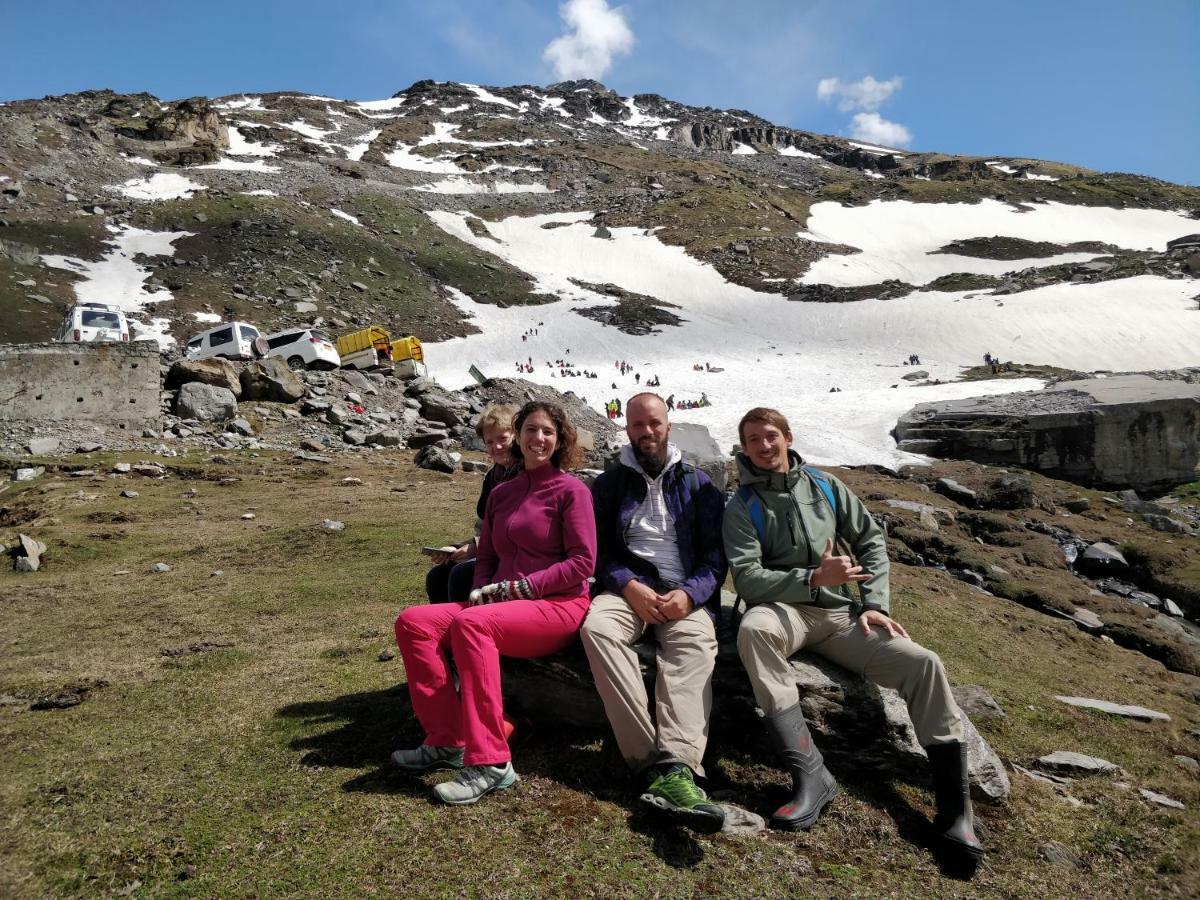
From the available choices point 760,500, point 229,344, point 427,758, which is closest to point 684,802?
point 427,758

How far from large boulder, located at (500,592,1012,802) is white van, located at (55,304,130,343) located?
26.0 metres

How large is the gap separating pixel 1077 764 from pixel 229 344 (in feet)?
102

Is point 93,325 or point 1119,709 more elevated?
point 93,325

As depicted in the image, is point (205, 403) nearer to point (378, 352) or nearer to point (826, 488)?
point (378, 352)

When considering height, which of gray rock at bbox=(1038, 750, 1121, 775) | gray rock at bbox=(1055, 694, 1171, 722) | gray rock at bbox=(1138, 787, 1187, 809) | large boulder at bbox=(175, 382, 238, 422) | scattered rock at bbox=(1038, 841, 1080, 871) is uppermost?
large boulder at bbox=(175, 382, 238, 422)

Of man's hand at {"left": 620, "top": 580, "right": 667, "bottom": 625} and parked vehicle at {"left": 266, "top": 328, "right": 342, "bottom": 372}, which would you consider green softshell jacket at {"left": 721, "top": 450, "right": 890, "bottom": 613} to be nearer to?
man's hand at {"left": 620, "top": 580, "right": 667, "bottom": 625}

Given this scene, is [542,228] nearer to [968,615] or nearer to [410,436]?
[410,436]

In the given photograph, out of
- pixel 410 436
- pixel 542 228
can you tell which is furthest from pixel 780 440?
pixel 542 228

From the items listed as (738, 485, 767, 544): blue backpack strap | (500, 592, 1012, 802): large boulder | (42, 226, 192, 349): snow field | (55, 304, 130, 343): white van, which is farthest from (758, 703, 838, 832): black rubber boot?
(42, 226, 192, 349): snow field

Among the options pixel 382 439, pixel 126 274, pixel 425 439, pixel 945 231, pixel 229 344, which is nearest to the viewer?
pixel 382 439

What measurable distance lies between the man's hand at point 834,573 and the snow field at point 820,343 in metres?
23.9

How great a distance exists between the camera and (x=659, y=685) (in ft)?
14.4

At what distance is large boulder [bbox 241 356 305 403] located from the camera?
22.5 m

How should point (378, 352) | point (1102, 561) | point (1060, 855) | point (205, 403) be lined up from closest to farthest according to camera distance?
point (1060, 855)
point (1102, 561)
point (205, 403)
point (378, 352)
